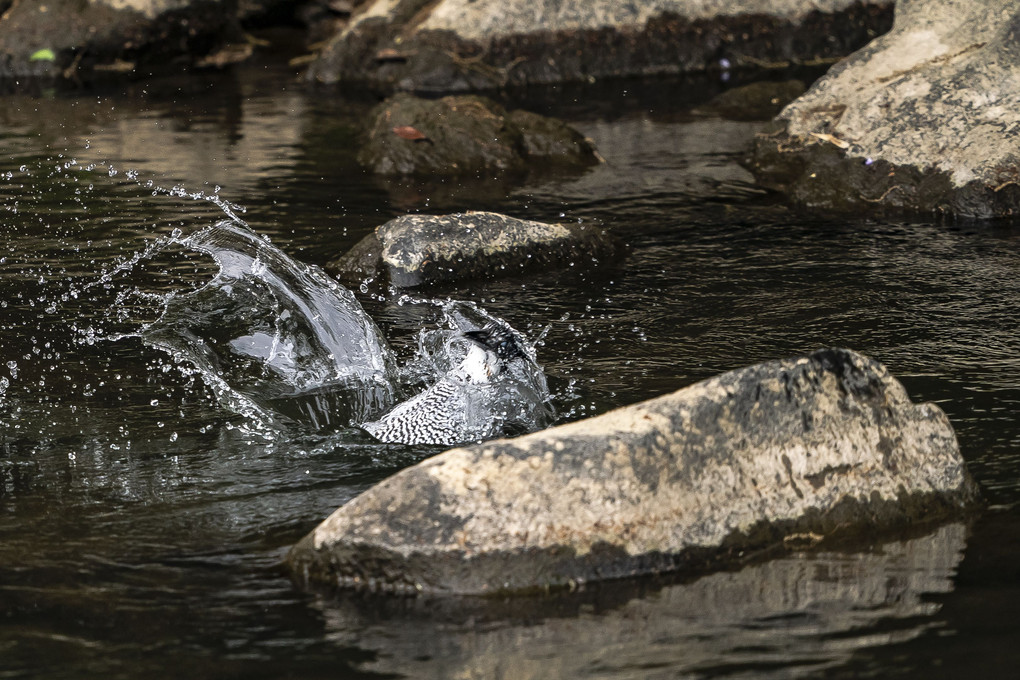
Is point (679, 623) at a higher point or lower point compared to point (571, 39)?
lower

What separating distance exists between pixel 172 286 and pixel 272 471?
3112 millimetres

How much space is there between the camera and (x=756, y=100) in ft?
44.7

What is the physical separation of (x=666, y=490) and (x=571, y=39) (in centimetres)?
1238

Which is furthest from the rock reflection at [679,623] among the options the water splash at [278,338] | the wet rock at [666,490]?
the water splash at [278,338]

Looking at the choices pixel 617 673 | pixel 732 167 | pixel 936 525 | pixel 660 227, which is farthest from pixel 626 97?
pixel 617 673

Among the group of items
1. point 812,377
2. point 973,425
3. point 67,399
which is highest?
point 812,377

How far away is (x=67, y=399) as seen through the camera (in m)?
6.13

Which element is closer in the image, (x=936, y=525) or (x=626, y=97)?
(x=936, y=525)

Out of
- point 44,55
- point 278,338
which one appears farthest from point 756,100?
point 44,55

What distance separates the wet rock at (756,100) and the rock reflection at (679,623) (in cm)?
963

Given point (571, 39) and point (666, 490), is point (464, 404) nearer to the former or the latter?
point (666, 490)

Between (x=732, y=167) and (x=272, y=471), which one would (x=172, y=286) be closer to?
(x=272, y=471)

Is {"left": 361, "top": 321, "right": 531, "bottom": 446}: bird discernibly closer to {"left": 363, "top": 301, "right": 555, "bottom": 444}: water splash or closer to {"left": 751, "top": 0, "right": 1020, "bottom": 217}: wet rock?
{"left": 363, "top": 301, "right": 555, "bottom": 444}: water splash

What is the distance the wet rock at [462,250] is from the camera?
832cm
